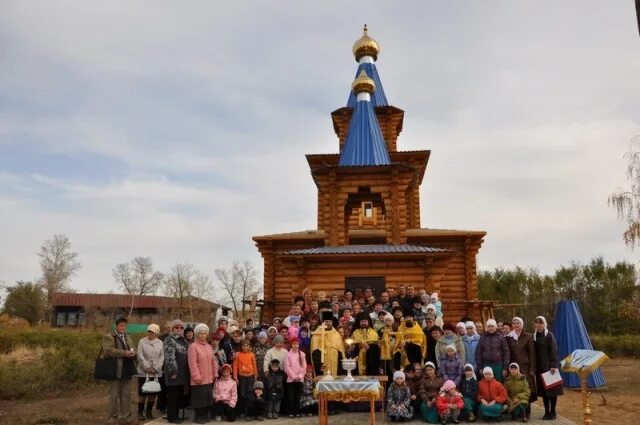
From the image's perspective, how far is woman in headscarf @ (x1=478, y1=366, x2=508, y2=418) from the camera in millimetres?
8219

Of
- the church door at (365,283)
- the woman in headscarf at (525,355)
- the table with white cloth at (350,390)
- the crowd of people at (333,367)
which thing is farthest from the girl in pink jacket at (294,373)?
the church door at (365,283)

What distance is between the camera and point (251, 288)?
58.0 m

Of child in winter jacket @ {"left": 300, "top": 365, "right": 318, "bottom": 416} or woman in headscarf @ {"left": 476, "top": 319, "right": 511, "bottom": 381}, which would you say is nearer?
woman in headscarf @ {"left": 476, "top": 319, "right": 511, "bottom": 381}

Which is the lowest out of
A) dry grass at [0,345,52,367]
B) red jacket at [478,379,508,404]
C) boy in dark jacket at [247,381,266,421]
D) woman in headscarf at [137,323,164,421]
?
dry grass at [0,345,52,367]

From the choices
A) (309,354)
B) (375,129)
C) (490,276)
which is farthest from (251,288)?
(309,354)

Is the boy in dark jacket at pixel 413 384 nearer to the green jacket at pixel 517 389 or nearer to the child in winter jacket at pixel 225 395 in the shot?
the green jacket at pixel 517 389

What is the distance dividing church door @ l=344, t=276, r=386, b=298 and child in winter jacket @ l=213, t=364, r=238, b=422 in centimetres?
597

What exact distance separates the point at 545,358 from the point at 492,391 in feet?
3.80

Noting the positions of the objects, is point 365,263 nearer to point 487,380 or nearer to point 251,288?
point 487,380

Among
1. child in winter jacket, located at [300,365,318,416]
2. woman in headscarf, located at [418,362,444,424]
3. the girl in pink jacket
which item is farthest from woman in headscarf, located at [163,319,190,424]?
woman in headscarf, located at [418,362,444,424]

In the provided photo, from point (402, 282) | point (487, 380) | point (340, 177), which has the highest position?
point (340, 177)

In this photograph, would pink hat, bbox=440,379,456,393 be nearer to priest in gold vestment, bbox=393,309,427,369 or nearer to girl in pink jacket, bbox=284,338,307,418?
priest in gold vestment, bbox=393,309,427,369

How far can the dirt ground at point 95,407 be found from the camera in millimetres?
9898

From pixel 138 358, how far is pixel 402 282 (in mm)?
7537
